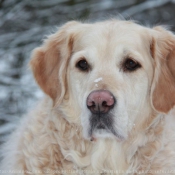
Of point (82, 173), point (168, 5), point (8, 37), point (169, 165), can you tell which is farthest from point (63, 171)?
point (168, 5)

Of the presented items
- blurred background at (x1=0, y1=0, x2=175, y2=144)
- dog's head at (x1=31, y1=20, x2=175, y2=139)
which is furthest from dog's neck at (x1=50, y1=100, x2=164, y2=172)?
blurred background at (x1=0, y1=0, x2=175, y2=144)

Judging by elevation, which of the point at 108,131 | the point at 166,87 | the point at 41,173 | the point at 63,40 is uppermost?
the point at 63,40

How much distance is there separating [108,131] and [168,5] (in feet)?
26.7

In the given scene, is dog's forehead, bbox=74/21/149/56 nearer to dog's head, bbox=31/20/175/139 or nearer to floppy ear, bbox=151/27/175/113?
dog's head, bbox=31/20/175/139

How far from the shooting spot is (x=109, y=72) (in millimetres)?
4527

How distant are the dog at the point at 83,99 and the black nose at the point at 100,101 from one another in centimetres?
20

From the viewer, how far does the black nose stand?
167 inches

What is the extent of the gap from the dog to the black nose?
0.20 meters

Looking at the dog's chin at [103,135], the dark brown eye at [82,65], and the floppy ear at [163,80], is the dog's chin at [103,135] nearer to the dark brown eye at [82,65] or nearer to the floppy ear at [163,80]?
the floppy ear at [163,80]

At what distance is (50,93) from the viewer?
4828mm

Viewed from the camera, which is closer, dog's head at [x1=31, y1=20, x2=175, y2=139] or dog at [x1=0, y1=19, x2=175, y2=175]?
dog's head at [x1=31, y1=20, x2=175, y2=139]

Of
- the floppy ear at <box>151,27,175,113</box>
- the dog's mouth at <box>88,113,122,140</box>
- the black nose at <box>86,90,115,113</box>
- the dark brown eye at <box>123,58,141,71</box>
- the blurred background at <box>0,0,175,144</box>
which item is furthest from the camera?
the blurred background at <box>0,0,175,144</box>

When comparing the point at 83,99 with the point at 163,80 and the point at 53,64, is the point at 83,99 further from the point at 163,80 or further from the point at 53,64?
the point at 163,80

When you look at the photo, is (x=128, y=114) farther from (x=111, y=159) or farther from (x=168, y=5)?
(x=168, y=5)
